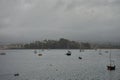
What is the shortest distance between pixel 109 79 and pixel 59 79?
16.1 metres

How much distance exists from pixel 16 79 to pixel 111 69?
1805 inches

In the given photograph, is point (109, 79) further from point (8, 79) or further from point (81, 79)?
point (8, 79)

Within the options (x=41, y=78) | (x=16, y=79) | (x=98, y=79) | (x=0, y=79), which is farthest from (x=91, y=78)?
(x=0, y=79)

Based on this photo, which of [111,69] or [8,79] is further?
[111,69]

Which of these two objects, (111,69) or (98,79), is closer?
(98,79)

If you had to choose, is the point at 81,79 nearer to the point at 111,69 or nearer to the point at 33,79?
the point at 33,79

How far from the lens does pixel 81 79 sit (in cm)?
7488

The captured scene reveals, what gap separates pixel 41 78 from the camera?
7694 cm

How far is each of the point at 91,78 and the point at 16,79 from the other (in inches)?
924

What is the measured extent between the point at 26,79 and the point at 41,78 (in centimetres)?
487

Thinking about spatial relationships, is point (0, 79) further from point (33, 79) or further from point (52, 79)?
point (52, 79)

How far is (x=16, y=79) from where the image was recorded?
247ft

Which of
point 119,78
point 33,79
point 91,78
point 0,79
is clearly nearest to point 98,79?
point 91,78

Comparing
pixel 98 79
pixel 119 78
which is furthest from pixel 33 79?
pixel 119 78
